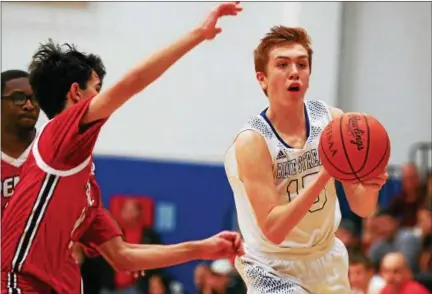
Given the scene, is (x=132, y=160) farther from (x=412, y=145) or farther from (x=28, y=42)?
(x=412, y=145)

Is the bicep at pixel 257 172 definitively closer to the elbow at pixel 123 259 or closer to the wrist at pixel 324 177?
the wrist at pixel 324 177

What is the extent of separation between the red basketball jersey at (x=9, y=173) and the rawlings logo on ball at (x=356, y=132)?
4.61 feet

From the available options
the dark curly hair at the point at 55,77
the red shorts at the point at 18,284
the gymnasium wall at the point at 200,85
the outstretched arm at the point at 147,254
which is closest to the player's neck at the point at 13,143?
the dark curly hair at the point at 55,77

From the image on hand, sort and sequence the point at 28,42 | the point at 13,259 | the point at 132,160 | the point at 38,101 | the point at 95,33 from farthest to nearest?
the point at 132,160 → the point at 95,33 → the point at 28,42 → the point at 38,101 → the point at 13,259

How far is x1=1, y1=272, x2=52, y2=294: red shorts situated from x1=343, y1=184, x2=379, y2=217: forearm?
4.55 ft

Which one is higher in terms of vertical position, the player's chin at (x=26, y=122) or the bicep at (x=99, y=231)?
the player's chin at (x=26, y=122)

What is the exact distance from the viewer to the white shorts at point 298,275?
438 cm

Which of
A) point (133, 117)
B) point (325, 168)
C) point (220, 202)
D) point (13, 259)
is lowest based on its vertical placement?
point (220, 202)

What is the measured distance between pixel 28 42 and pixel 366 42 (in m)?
3.36

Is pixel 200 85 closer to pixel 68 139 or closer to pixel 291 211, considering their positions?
pixel 291 211

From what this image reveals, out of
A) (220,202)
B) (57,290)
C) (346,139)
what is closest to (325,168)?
(346,139)

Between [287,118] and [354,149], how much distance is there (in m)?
0.55

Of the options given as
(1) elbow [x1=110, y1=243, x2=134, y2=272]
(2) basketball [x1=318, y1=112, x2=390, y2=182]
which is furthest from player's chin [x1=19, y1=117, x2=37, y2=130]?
(2) basketball [x1=318, y1=112, x2=390, y2=182]

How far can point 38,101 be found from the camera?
164 inches
